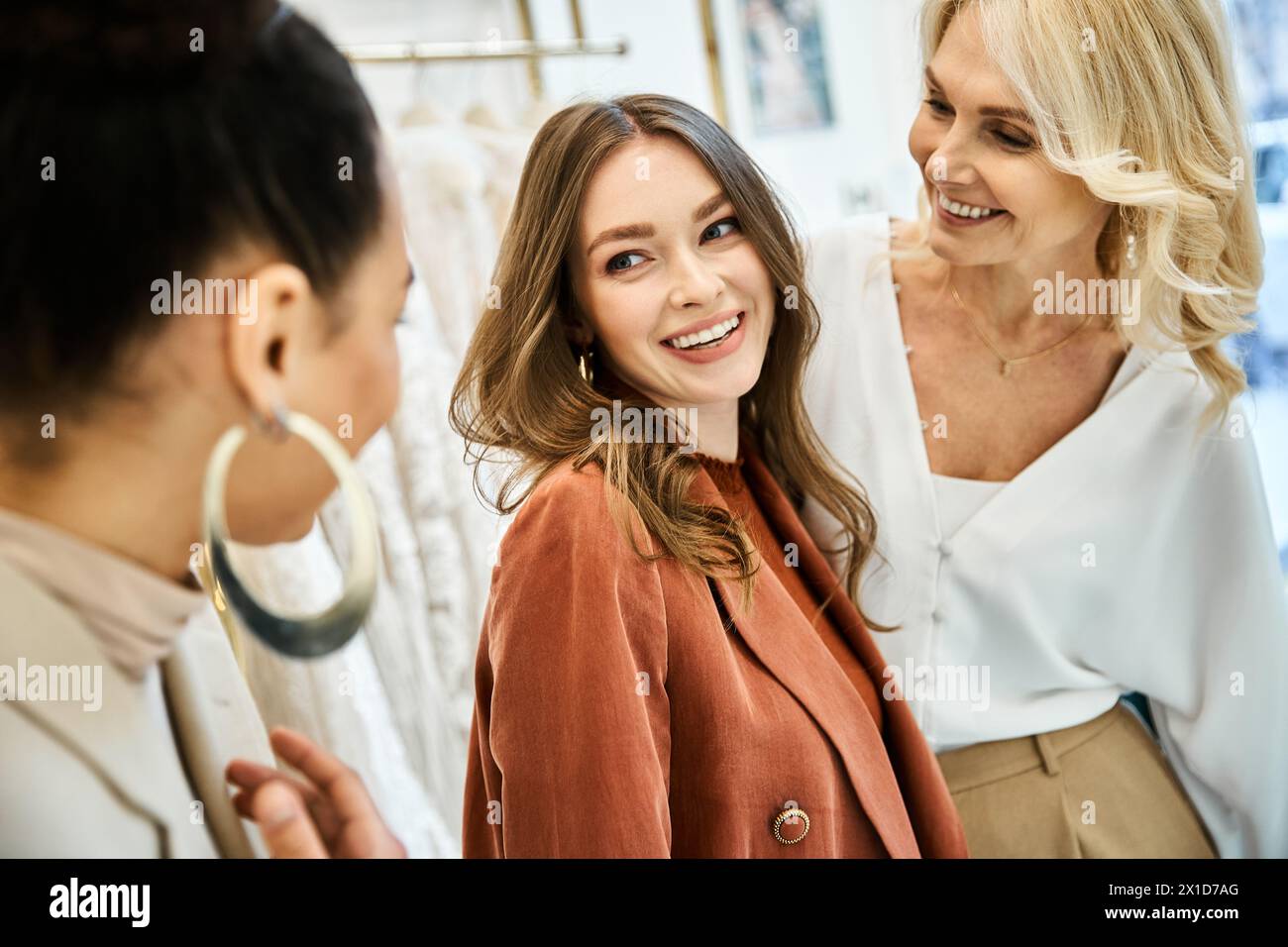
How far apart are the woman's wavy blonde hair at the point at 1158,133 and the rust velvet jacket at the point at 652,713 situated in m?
0.47

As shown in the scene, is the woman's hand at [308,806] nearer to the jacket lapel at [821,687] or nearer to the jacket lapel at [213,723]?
the jacket lapel at [213,723]

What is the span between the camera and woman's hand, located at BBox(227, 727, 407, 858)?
0.86 meters

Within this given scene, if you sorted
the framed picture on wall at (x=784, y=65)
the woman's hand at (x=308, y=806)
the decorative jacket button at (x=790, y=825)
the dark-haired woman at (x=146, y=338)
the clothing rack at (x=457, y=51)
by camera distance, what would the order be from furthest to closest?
the framed picture on wall at (x=784, y=65) → the clothing rack at (x=457, y=51) → the decorative jacket button at (x=790, y=825) → the woman's hand at (x=308, y=806) → the dark-haired woman at (x=146, y=338)

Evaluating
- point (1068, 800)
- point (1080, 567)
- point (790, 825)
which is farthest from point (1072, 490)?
point (790, 825)

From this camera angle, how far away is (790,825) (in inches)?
38.7

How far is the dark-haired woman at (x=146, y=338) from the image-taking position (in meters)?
0.74

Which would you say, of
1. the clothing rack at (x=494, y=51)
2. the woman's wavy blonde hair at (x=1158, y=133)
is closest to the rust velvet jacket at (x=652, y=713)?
the woman's wavy blonde hair at (x=1158, y=133)

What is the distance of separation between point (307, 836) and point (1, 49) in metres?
0.61

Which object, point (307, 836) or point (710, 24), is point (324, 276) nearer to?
point (307, 836)

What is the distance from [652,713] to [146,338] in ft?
1.59

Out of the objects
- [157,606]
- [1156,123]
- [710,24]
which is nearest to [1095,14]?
[1156,123]

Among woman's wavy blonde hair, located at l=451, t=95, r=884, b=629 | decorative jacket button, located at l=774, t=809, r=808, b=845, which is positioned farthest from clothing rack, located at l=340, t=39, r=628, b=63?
decorative jacket button, located at l=774, t=809, r=808, b=845

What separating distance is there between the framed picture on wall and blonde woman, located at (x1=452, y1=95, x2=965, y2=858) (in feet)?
4.53

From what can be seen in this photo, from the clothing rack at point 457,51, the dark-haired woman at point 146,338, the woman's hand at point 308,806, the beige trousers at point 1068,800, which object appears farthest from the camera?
the clothing rack at point 457,51
